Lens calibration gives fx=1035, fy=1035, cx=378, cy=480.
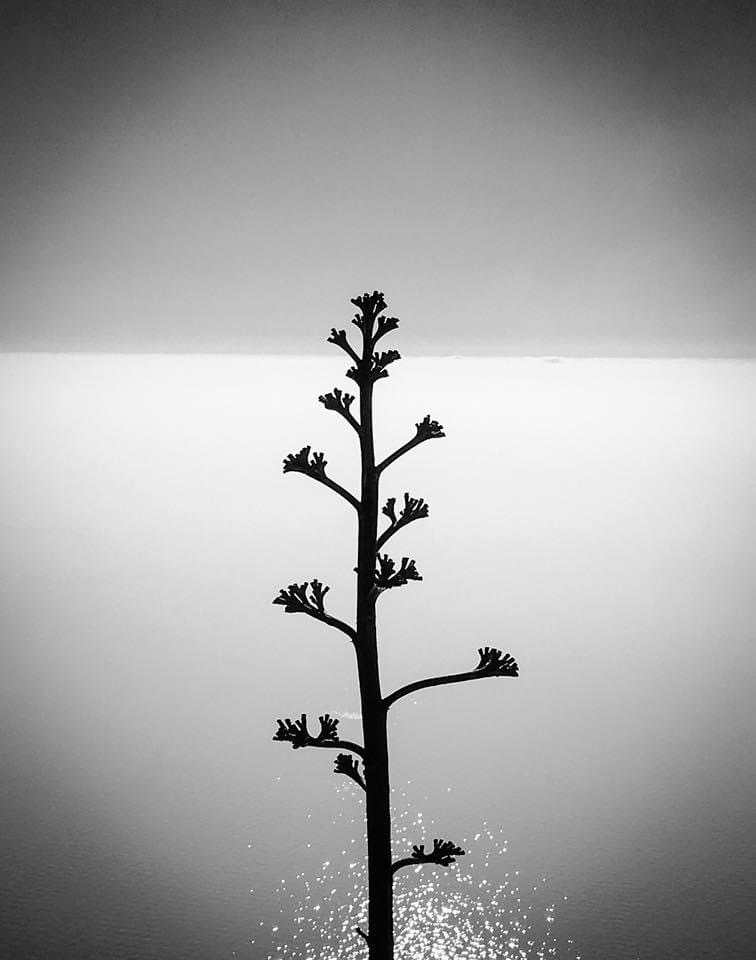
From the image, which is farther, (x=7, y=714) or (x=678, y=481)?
(x=678, y=481)

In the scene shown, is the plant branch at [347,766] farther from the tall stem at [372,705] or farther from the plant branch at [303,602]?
the plant branch at [303,602]

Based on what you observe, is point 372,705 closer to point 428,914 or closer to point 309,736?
point 309,736

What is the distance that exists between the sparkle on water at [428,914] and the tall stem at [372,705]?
246mm

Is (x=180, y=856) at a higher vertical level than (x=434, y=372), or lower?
lower

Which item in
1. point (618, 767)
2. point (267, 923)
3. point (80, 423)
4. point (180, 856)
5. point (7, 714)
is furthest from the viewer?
point (80, 423)

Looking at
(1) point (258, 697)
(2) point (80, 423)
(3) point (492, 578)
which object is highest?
(2) point (80, 423)

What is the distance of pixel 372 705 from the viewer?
112 cm

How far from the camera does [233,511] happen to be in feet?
7.59

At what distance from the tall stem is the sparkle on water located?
246 mm

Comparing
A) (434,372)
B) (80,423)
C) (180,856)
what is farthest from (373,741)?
(80,423)

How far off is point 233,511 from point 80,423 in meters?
0.69

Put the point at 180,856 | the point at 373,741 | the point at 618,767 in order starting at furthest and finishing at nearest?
the point at 618,767, the point at 180,856, the point at 373,741

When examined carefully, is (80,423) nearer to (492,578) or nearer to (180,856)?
(492,578)

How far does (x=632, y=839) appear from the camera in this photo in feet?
5.03
